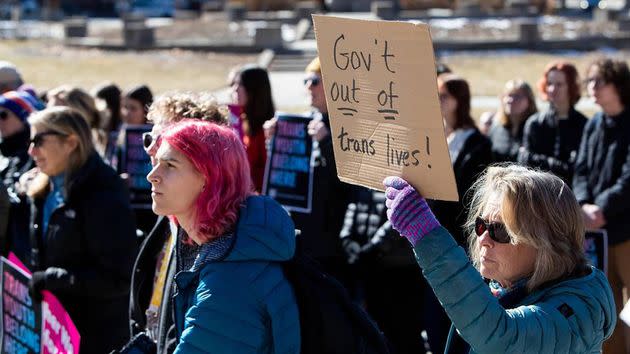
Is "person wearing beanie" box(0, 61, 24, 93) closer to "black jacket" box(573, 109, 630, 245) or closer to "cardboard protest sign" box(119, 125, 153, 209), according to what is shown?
"cardboard protest sign" box(119, 125, 153, 209)

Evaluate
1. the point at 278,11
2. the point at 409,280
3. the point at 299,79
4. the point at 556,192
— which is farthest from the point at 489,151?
the point at 278,11

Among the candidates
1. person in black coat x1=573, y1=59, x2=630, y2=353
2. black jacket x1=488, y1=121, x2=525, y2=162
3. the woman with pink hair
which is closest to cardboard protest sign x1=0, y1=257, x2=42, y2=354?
the woman with pink hair

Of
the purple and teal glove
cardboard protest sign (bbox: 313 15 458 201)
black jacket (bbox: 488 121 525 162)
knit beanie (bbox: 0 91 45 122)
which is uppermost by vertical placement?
cardboard protest sign (bbox: 313 15 458 201)

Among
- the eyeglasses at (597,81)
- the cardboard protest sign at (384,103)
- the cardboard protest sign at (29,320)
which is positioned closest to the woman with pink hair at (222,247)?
the cardboard protest sign at (384,103)

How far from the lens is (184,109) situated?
163 inches

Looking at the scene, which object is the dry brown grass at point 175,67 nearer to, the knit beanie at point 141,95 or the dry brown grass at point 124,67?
the dry brown grass at point 124,67

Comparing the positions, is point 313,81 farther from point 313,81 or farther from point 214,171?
point 214,171

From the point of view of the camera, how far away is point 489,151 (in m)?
5.85

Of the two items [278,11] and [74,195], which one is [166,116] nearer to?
[74,195]

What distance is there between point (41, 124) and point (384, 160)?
2.40m

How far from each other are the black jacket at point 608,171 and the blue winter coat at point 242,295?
10.0ft

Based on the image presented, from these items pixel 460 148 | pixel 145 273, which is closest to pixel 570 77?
pixel 460 148

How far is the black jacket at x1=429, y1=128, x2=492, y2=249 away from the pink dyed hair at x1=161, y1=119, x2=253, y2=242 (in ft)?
8.12

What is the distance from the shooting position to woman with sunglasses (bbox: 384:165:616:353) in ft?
8.81
